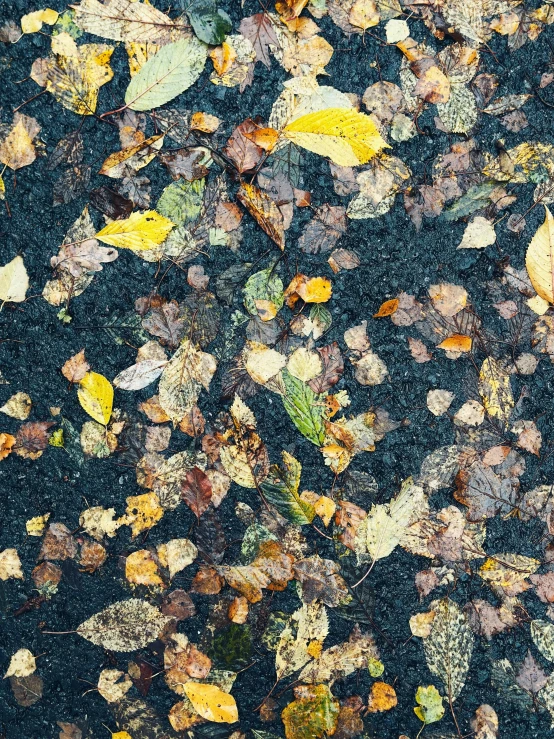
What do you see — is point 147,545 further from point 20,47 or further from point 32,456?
point 20,47

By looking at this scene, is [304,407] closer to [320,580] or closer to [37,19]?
[320,580]

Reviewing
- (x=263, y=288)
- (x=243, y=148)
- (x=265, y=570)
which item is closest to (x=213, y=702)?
(x=265, y=570)

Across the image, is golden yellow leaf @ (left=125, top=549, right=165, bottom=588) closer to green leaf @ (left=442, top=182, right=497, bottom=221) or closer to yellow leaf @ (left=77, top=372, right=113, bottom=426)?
yellow leaf @ (left=77, top=372, right=113, bottom=426)

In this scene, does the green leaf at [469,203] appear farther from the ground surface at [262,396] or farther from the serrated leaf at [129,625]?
the serrated leaf at [129,625]

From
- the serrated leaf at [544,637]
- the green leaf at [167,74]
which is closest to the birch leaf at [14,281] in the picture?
the green leaf at [167,74]

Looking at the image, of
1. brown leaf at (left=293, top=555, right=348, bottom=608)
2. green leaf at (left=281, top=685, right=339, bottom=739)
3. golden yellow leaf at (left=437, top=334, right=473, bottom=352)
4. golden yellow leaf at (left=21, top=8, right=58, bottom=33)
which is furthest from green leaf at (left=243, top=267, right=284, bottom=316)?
green leaf at (left=281, top=685, right=339, bottom=739)

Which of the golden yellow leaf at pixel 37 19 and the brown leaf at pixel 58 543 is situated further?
the brown leaf at pixel 58 543
